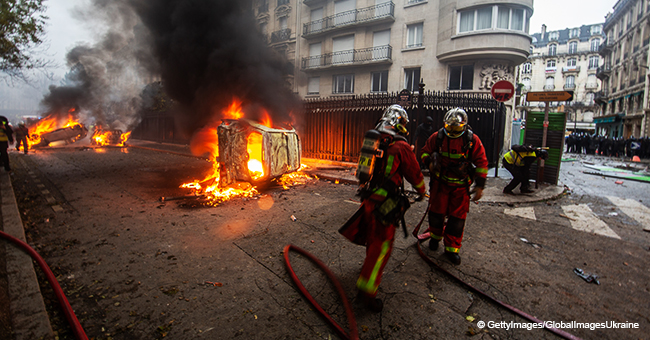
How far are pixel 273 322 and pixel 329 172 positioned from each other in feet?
23.8

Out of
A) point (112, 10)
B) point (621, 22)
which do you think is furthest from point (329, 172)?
point (621, 22)

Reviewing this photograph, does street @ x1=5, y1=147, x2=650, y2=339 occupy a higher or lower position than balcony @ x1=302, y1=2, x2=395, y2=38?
lower

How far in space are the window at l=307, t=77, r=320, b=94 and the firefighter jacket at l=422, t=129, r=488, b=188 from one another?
67.0 feet

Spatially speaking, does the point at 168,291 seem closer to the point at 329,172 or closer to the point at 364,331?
the point at 364,331

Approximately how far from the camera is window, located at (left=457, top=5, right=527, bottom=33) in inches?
624

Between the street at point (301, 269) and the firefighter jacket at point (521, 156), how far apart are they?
110 centimetres

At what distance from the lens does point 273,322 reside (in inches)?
92.4

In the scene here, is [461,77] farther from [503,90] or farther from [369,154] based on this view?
[369,154]

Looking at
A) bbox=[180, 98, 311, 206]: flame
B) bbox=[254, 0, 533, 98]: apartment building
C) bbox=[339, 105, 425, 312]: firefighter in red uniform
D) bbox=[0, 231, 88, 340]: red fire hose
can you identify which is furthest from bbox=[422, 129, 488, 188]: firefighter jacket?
bbox=[254, 0, 533, 98]: apartment building

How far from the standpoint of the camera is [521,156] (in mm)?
6430

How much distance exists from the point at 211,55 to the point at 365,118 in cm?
572

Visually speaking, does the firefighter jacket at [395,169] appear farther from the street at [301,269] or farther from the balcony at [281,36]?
the balcony at [281,36]

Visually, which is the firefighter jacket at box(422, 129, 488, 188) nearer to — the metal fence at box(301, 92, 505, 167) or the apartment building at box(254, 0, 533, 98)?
the metal fence at box(301, 92, 505, 167)

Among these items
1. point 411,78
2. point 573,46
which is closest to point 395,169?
point 411,78
